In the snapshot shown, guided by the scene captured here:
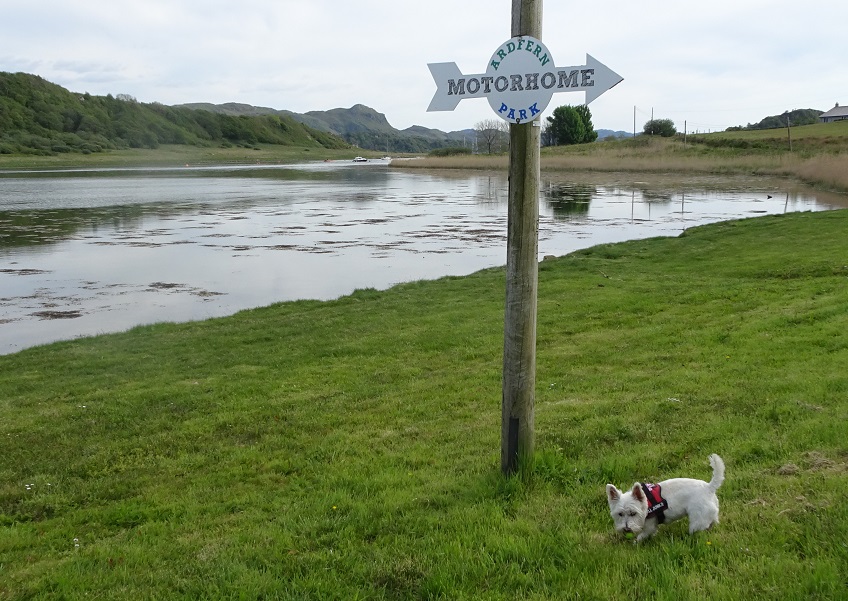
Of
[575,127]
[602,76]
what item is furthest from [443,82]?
[575,127]

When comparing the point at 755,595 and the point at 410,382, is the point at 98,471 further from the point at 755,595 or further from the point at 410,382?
the point at 755,595

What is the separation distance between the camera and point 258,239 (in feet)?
114

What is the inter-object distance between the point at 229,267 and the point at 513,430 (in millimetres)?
23172

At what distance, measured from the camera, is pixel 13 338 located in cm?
1717

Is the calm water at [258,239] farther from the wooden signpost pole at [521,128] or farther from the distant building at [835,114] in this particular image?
the distant building at [835,114]

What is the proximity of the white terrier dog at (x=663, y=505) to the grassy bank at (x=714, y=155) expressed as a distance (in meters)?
62.6

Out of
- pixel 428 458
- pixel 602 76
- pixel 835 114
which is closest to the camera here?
pixel 602 76

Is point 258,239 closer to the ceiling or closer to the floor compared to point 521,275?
closer to the floor

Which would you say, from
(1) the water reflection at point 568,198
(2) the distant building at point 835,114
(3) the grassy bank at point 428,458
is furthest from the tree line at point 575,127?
(3) the grassy bank at point 428,458

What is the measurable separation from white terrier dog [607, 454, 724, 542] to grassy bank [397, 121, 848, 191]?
205 feet

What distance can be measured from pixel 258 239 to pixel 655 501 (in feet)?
106

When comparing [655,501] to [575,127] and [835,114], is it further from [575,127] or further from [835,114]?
[835,114]

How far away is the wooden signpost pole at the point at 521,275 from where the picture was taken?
492 centimetres

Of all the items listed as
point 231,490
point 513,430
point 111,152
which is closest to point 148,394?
point 231,490
